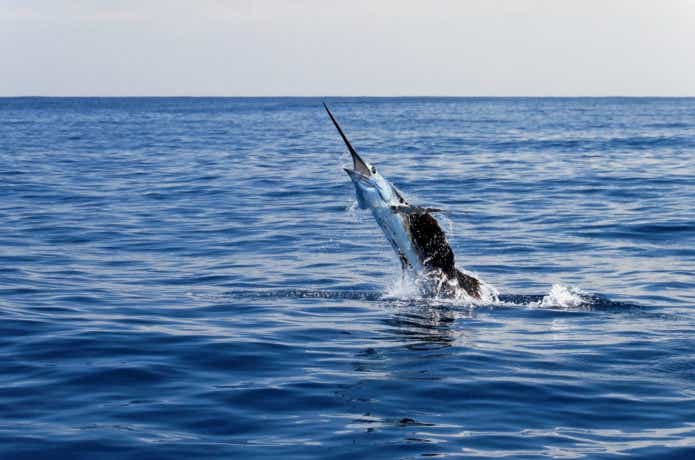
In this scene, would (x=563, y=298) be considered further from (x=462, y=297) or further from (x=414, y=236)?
(x=414, y=236)

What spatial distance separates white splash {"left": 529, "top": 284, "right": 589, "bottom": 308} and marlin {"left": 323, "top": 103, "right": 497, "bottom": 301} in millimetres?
761

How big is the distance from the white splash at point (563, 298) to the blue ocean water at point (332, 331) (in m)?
0.05

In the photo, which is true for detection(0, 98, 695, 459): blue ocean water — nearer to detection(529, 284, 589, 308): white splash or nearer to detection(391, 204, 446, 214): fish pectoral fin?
detection(529, 284, 589, 308): white splash

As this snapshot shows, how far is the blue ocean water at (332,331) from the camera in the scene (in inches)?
316

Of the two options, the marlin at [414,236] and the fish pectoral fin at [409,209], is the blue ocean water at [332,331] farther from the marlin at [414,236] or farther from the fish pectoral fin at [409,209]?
the fish pectoral fin at [409,209]

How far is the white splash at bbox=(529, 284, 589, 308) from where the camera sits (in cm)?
1362

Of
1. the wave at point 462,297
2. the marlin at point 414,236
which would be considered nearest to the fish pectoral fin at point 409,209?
the marlin at point 414,236

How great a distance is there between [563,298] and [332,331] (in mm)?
3876

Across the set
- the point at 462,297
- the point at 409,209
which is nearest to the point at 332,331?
the point at 409,209

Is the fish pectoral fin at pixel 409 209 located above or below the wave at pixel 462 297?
above

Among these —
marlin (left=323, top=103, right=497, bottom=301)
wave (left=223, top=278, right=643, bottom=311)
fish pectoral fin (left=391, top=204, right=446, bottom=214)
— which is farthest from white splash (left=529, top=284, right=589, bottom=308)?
fish pectoral fin (left=391, top=204, right=446, bottom=214)

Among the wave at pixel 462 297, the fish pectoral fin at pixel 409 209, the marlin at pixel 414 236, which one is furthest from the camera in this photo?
the wave at pixel 462 297

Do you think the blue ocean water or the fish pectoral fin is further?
the fish pectoral fin

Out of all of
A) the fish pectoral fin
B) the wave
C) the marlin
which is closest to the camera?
the fish pectoral fin
